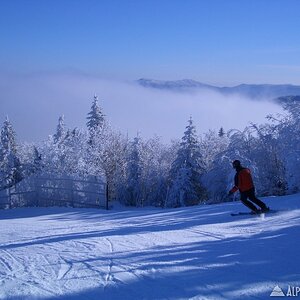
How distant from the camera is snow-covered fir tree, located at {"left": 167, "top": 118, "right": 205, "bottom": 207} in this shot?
138 ft

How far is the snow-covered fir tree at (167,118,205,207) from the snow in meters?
31.0

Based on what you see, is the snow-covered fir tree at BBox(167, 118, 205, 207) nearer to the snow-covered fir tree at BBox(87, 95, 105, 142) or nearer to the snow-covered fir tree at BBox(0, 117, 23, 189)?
the snow-covered fir tree at BBox(0, 117, 23, 189)

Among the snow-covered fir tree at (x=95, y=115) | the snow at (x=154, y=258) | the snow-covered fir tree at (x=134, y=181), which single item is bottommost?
the snow-covered fir tree at (x=134, y=181)

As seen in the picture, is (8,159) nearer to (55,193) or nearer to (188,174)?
(188,174)

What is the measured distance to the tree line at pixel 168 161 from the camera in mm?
37406

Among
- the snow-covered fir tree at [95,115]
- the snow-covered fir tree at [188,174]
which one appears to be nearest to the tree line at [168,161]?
the snow-covered fir tree at [188,174]

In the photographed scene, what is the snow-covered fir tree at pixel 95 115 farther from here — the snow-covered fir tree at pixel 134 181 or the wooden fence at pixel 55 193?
the wooden fence at pixel 55 193

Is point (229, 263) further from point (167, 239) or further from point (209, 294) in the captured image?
point (167, 239)

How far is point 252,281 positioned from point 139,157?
44251mm

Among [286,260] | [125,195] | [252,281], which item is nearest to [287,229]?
[286,260]

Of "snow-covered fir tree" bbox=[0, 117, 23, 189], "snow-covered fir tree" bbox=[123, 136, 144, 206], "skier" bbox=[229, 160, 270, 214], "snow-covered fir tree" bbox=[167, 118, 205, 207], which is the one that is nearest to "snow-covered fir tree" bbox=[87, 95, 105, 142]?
"snow-covered fir tree" bbox=[0, 117, 23, 189]

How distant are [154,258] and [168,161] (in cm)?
5105

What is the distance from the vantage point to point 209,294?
18.1 ft

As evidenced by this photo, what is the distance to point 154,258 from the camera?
7141mm
